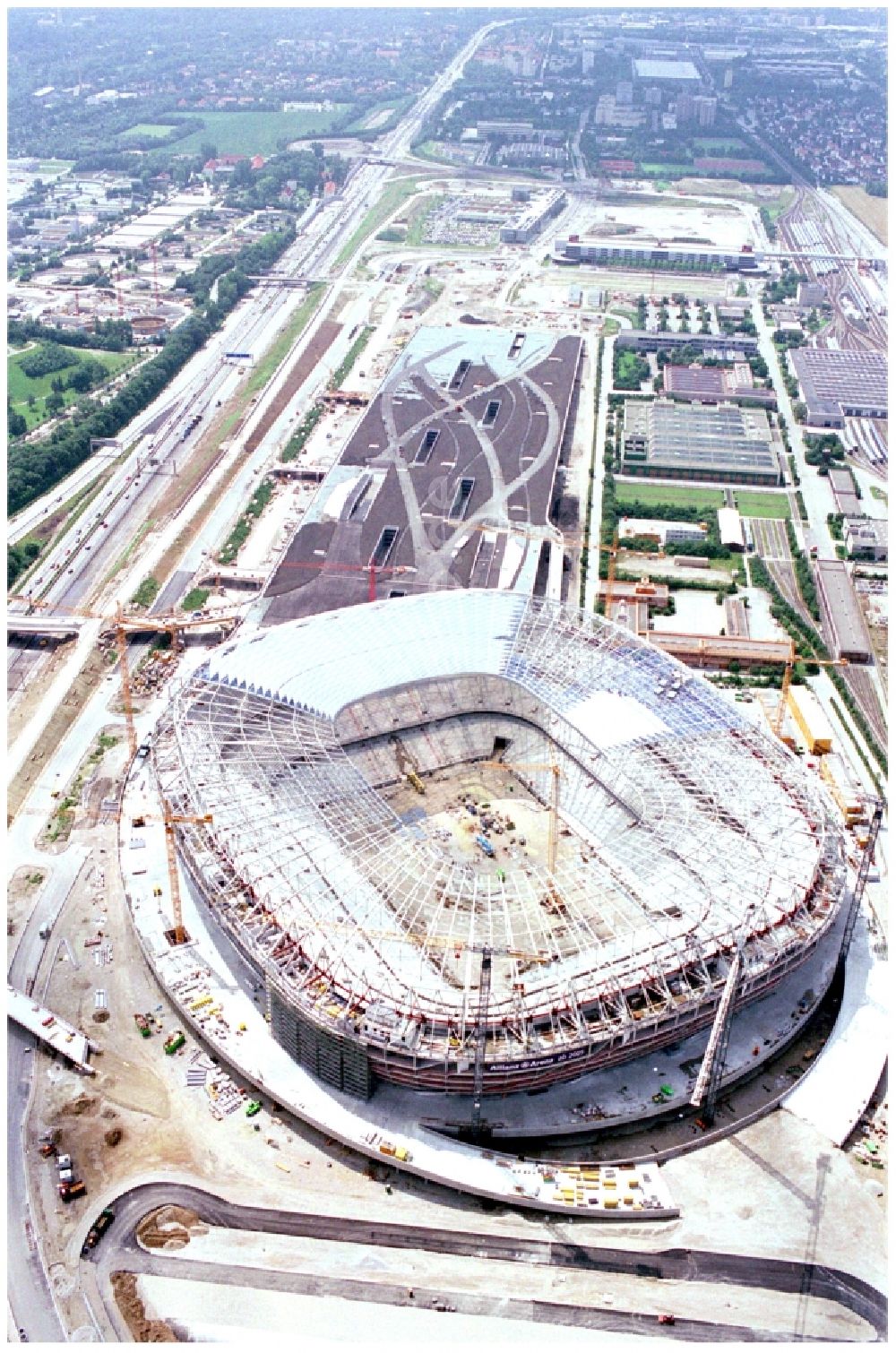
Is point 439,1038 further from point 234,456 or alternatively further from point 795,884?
point 234,456

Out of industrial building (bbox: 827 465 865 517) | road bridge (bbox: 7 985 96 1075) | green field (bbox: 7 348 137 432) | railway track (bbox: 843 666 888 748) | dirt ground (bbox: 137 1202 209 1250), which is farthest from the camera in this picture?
green field (bbox: 7 348 137 432)

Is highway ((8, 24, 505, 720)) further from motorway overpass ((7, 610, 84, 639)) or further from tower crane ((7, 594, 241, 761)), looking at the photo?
motorway overpass ((7, 610, 84, 639))

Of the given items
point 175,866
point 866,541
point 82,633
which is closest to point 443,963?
point 175,866

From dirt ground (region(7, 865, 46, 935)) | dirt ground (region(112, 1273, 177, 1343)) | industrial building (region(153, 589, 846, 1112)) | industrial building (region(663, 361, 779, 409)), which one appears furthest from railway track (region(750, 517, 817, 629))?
dirt ground (region(112, 1273, 177, 1343))

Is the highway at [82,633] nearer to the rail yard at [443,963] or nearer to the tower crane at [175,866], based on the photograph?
the rail yard at [443,963]

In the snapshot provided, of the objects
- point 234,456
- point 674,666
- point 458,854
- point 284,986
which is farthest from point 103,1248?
point 234,456

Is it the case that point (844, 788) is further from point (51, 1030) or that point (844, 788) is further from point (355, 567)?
point (51, 1030)
